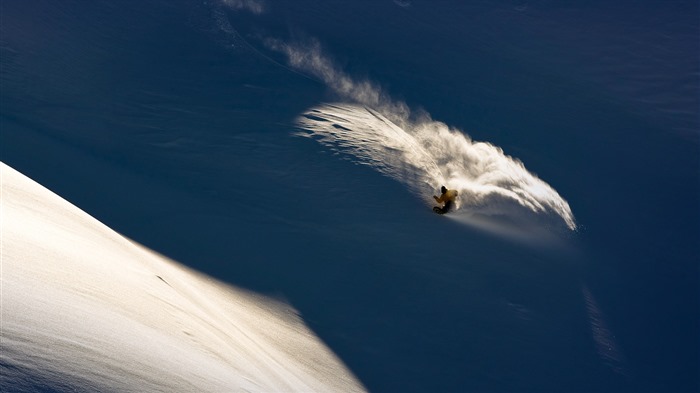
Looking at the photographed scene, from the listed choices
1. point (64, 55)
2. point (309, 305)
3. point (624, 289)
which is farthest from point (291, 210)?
point (64, 55)

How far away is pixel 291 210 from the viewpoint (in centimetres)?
1032

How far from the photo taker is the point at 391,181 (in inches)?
419

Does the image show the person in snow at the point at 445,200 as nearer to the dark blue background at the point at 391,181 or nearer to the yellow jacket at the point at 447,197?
the yellow jacket at the point at 447,197

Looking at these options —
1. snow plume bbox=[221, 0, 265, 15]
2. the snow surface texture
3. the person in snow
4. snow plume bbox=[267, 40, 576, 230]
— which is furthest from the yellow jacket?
snow plume bbox=[221, 0, 265, 15]

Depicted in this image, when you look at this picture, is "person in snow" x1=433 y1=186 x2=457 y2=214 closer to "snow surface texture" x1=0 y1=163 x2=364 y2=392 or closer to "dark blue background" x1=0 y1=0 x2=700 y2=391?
"dark blue background" x1=0 y1=0 x2=700 y2=391

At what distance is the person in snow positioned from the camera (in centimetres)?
1014

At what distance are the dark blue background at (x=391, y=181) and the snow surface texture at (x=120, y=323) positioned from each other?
740 mm

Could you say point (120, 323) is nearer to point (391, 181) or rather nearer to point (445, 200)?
point (445, 200)

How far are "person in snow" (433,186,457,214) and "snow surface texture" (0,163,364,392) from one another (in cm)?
291

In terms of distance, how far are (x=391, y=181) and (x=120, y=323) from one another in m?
6.56

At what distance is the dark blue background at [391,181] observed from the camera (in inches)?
350

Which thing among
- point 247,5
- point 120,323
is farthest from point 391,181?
point 120,323

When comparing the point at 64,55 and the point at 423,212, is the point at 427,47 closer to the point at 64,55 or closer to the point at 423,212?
the point at 423,212

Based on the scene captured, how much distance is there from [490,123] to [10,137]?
26.8 ft
